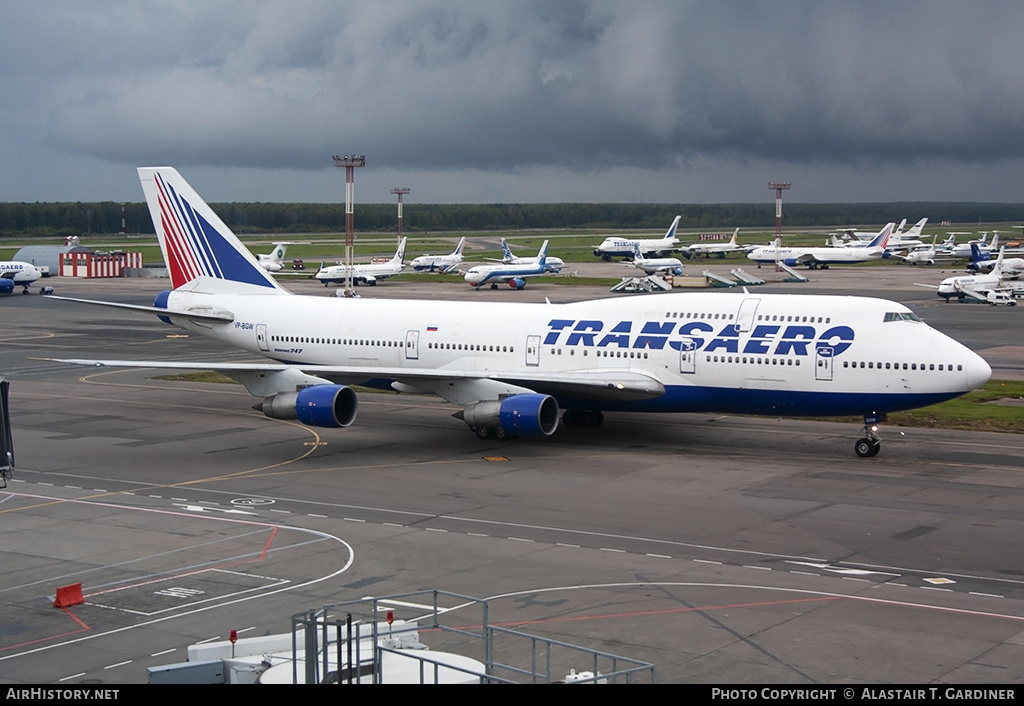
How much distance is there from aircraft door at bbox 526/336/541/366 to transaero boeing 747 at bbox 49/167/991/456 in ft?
0.18

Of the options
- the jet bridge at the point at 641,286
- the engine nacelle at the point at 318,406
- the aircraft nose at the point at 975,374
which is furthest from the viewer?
the jet bridge at the point at 641,286

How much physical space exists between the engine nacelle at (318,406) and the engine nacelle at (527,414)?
519 centimetres

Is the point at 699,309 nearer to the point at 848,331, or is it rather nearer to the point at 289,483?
the point at 848,331

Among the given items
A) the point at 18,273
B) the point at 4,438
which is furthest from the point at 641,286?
the point at 4,438

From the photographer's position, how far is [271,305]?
171 ft

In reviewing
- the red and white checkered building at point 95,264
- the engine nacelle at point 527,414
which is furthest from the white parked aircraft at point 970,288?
the red and white checkered building at point 95,264

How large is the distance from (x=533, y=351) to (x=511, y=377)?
2379 mm

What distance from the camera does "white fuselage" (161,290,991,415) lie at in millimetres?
39812

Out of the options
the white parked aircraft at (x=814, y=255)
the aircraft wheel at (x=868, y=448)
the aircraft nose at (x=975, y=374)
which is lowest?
the aircraft wheel at (x=868, y=448)

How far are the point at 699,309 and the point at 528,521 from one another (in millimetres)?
14156

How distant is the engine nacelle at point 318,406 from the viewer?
4125 centimetres

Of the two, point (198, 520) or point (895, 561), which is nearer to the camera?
point (895, 561)

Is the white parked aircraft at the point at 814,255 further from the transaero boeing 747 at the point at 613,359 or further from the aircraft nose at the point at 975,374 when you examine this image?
the aircraft nose at the point at 975,374
